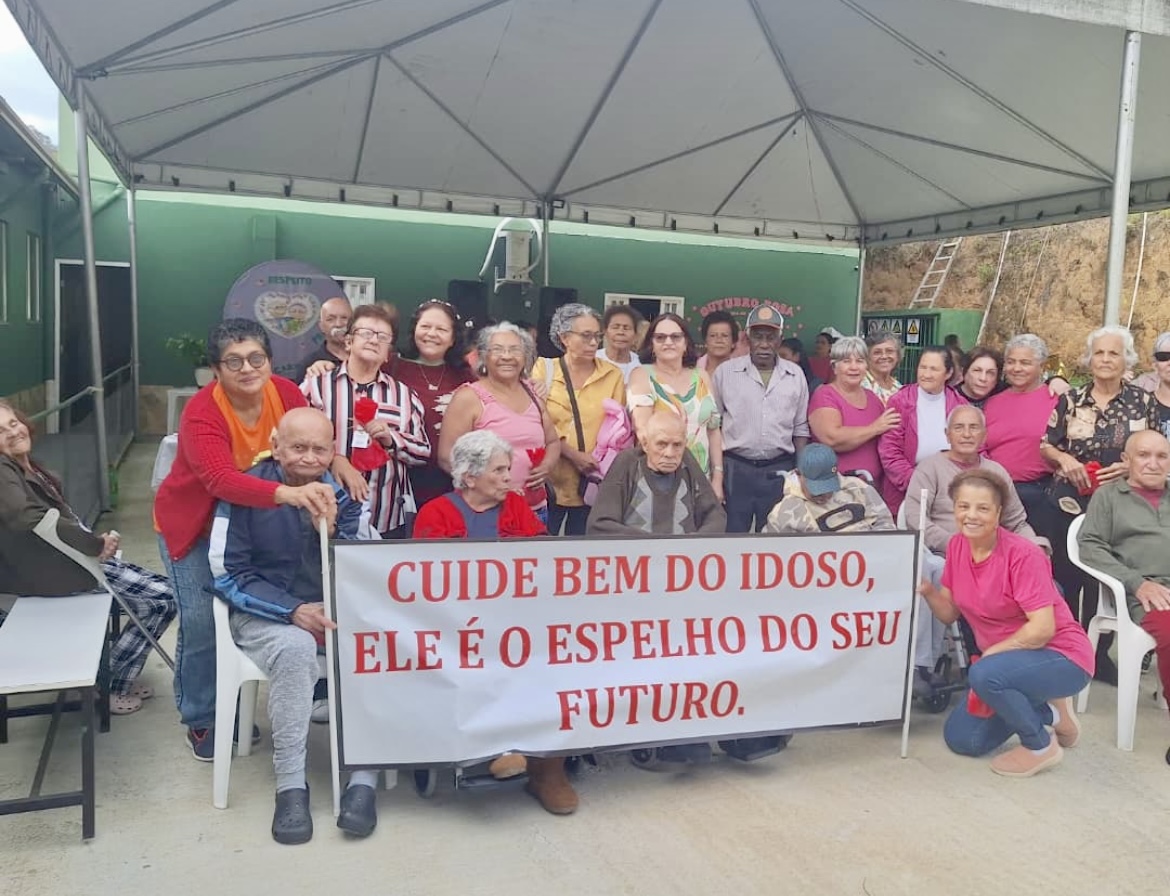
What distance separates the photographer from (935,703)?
3.77m

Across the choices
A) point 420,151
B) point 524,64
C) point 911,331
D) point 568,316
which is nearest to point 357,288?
point 420,151

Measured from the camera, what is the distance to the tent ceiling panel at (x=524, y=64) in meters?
5.85

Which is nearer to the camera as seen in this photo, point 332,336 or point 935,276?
point 332,336

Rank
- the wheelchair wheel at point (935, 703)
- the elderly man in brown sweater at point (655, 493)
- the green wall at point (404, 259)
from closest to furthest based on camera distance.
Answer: the elderly man in brown sweater at point (655, 493) → the wheelchair wheel at point (935, 703) → the green wall at point (404, 259)

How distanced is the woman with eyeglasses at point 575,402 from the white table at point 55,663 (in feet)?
6.10

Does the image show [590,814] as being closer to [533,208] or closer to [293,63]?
[293,63]

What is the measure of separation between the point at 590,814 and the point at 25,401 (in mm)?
9354

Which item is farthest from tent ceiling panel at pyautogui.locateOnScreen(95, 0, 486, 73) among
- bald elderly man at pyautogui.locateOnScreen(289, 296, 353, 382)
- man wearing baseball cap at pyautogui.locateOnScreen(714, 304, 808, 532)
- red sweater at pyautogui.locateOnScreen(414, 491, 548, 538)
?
red sweater at pyautogui.locateOnScreen(414, 491, 548, 538)

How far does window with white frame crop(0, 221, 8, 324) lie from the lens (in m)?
8.92

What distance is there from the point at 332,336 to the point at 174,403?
24.4 ft

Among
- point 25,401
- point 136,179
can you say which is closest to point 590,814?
point 136,179

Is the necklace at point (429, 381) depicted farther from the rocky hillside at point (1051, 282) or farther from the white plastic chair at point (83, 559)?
the rocky hillside at point (1051, 282)

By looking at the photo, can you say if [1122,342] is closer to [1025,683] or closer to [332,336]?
[1025,683]

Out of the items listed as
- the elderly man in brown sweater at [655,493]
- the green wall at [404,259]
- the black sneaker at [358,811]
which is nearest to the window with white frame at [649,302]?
the green wall at [404,259]
